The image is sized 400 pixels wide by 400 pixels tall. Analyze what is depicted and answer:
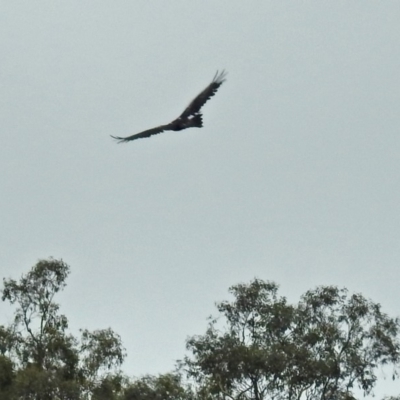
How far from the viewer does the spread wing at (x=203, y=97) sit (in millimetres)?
33812

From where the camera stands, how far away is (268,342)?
50688mm

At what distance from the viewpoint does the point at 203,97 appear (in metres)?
34.1

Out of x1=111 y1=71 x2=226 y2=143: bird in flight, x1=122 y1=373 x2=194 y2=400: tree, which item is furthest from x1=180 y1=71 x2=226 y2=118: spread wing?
x1=122 y1=373 x2=194 y2=400: tree

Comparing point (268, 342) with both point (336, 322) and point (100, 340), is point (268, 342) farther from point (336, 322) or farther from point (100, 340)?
point (100, 340)

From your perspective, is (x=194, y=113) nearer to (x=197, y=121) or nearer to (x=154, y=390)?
(x=197, y=121)

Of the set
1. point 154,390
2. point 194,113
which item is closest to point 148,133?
point 194,113

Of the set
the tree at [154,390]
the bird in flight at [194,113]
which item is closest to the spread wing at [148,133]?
the bird in flight at [194,113]

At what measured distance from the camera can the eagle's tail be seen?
33781mm

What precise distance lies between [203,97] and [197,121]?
616 millimetres

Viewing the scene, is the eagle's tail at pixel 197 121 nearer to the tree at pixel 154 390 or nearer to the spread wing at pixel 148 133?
the spread wing at pixel 148 133

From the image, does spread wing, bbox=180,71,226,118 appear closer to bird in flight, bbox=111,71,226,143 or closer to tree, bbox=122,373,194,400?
bird in flight, bbox=111,71,226,143

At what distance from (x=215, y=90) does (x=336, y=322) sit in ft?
65.1

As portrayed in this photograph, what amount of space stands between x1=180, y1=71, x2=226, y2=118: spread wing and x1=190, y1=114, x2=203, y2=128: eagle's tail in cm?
17

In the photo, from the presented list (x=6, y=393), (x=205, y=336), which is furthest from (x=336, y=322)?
(x=6, y=393)
